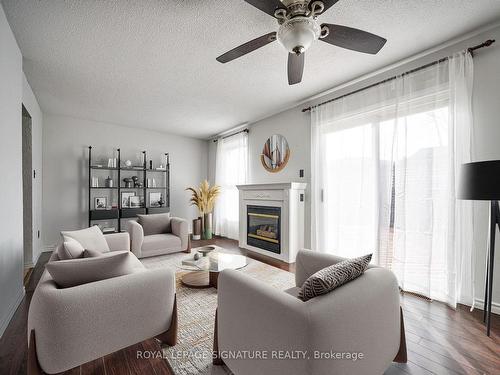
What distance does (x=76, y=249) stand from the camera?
5.86 feet

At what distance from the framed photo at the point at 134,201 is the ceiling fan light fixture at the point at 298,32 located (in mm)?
4682

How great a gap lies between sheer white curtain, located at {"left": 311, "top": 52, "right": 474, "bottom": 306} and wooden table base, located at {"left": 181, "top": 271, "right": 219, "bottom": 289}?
162 centimetres

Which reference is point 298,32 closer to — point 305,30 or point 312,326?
point 305,30

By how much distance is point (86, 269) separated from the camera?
1.42 meters

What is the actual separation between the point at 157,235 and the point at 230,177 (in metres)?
2.14

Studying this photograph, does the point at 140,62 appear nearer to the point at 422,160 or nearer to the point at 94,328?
the point at 94,328

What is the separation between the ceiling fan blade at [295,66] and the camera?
1.90 metres

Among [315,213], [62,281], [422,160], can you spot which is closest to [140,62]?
[62,281]

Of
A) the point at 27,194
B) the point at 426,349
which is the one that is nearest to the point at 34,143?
the point at 27,194

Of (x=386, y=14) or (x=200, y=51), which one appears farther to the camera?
(x=200, y=51)

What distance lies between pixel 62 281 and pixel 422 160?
316cm

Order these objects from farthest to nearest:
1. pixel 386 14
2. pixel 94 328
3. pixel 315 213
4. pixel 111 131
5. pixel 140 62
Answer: pixel 111 131, pixel 315 213, pixel 140 62, pixel 386 14, pixel 94 328

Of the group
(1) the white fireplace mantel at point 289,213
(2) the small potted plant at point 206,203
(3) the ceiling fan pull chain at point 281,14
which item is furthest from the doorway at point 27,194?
(3) the ceiling fan pull chain at point 281,14

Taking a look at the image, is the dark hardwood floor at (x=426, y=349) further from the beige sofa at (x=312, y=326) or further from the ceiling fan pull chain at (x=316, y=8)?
the ceiling fan pull chain at (x=316, y=8)
